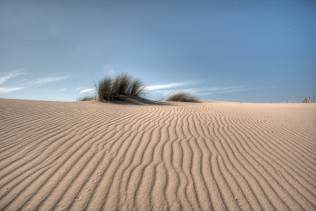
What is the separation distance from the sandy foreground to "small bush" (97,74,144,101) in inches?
216

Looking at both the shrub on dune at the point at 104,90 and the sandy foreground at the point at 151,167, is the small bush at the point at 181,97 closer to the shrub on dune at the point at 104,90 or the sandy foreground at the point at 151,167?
the shrub on dune at the point at 104,90

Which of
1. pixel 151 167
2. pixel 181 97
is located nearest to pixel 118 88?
pixel 181 97

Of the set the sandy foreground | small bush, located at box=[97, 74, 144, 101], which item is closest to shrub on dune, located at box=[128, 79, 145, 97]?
small bush, located at box=[97, 74, 144, 101]

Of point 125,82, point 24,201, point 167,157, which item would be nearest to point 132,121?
Result: point 167,157

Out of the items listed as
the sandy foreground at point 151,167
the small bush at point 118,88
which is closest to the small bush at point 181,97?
the small bush at point 118,88

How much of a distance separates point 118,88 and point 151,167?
8.75m

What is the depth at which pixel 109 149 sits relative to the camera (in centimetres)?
353

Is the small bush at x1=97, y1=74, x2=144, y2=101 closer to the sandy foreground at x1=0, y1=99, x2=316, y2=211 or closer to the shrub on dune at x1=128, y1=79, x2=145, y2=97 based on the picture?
the shrub on dune at x1=128, y1=79, x2=145, y2=97

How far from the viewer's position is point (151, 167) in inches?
118

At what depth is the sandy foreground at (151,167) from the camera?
2.34m

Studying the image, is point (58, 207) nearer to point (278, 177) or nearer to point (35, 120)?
point (278, 177)

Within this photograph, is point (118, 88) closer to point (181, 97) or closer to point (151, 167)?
point (181, 97)

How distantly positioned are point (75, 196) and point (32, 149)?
1640mm

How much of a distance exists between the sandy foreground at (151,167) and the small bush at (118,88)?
5.49m
